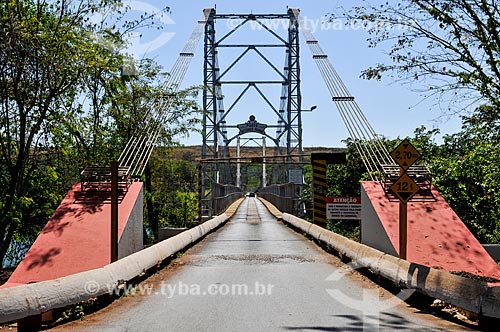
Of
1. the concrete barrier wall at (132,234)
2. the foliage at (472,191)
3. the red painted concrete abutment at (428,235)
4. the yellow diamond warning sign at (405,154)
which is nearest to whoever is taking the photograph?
the yellow diamond warning sign at (405,154)

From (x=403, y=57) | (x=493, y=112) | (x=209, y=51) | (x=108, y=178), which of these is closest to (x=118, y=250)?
(x=108, y=178)

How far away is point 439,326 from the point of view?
7.46 meters

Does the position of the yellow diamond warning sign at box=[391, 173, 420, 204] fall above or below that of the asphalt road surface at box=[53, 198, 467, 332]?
above

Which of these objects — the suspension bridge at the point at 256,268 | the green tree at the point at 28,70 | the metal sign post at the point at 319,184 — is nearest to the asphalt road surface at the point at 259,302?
the suspension bridge at the point at 256,268

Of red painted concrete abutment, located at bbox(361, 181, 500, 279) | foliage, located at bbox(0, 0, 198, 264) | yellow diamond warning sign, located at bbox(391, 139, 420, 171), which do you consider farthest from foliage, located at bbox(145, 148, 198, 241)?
yellow diamond warning sign, located at bbox(391, 139, 420, 171)

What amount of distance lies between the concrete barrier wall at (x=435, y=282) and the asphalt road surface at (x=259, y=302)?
0.94 feet

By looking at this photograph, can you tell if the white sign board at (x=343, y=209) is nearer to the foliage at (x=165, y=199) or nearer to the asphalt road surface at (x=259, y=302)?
the asphalt road surface at (x=259, y=302)

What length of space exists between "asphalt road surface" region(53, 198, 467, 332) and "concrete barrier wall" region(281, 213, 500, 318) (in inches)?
11.3

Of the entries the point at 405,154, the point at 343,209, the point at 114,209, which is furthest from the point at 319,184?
the point at 114,209

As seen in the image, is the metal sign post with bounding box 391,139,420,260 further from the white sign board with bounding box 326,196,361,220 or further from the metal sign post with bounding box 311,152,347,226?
the metal sign post with bounding box 311,152,347,226

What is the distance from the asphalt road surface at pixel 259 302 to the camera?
735 centimetres

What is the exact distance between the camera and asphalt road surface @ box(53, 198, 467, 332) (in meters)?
7.35

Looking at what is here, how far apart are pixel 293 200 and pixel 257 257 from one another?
61.1ft

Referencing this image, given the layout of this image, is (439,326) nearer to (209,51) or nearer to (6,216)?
(6,216)
